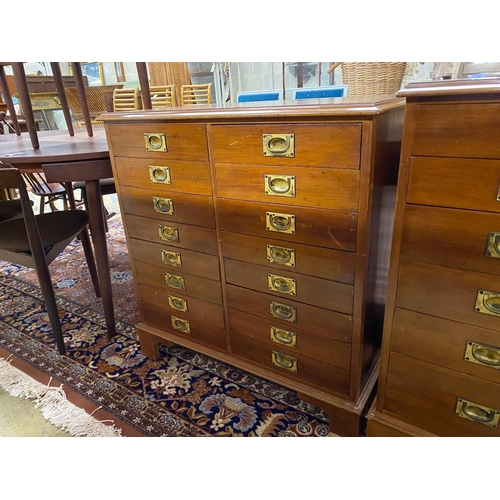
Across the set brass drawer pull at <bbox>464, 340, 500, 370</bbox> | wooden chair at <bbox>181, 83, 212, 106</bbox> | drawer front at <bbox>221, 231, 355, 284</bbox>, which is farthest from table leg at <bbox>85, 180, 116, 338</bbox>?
wooden chair at <bbox>181, 83, 212, 106</bbox>

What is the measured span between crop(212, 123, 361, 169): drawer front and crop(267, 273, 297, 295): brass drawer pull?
316 millimetres

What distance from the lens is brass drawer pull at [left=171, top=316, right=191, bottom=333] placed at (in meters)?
1.37

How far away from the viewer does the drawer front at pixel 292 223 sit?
2.93ft

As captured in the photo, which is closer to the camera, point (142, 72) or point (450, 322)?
point (450, 322)

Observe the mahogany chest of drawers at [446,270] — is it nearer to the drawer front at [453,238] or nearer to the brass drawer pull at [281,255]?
the drawer front at [453,238]

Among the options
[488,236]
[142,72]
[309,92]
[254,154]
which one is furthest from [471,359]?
[309,92]

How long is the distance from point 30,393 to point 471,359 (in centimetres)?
138

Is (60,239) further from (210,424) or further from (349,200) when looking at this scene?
(349,200)

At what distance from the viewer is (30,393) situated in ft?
4.42

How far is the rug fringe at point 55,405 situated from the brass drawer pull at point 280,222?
0.78m

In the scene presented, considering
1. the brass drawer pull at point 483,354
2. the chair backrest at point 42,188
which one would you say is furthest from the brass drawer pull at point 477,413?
the chair backrest at point 42,188

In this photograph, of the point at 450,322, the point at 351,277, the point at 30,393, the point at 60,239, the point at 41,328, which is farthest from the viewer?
the point at 41,328

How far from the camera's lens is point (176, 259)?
4.16 feet

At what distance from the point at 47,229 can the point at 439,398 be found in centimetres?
153
